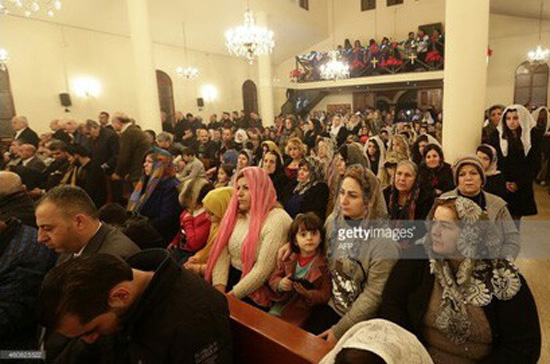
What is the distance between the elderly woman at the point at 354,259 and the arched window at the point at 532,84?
1383 centimetres

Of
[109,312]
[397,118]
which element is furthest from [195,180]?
[397,118]

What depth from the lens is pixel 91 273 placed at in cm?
113

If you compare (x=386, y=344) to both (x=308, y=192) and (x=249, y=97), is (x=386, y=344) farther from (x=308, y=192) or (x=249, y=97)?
(x=249, y=97)

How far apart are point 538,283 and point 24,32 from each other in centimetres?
1029

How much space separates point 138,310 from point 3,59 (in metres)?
8.12

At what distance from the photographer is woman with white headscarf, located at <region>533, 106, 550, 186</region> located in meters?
6.59

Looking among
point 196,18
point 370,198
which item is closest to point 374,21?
point 196,18

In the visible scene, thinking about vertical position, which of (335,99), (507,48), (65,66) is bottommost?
(335,99)

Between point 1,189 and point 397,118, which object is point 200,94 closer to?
point 397,118

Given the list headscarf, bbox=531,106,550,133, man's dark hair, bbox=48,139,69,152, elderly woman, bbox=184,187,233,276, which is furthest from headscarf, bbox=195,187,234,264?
headscarf, bbox=531,106,550,133

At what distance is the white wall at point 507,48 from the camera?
12.8 metres

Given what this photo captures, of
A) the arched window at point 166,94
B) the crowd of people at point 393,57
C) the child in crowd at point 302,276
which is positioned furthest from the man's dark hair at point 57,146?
the crowd of people at point 393,57

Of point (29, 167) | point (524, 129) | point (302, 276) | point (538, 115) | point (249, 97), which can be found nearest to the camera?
point (302, 276)

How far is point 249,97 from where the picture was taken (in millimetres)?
15445
